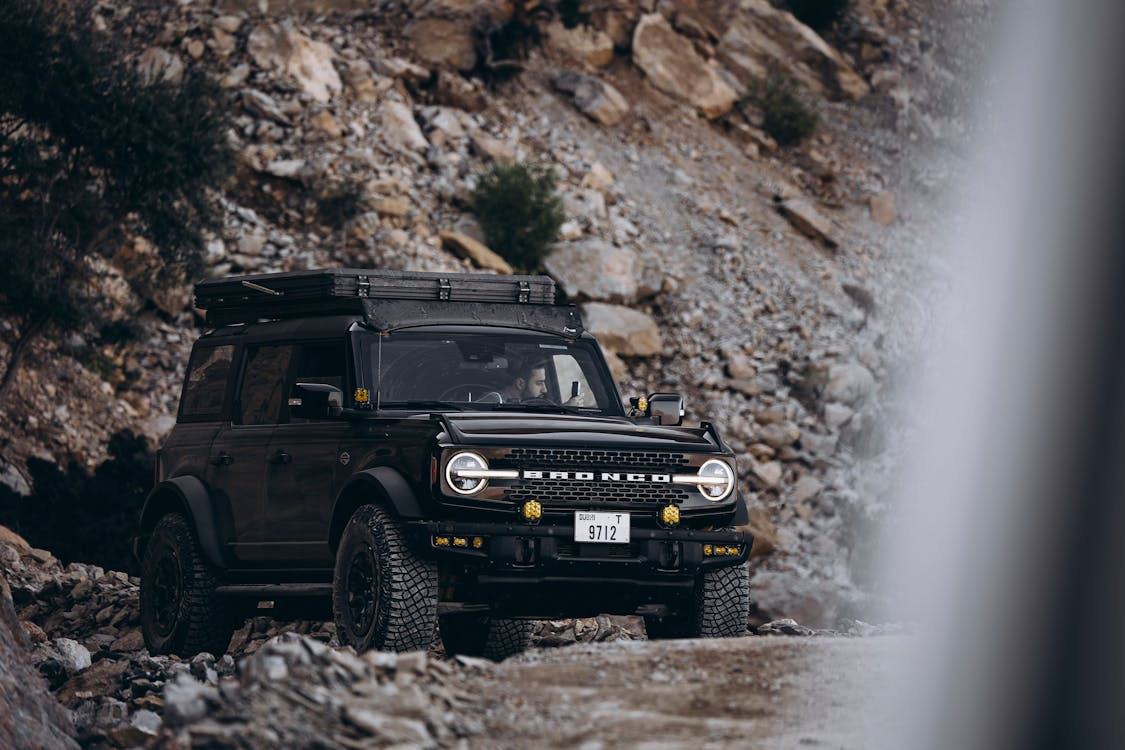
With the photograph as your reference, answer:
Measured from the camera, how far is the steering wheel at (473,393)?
9.59 meters

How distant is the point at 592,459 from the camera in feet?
28.0


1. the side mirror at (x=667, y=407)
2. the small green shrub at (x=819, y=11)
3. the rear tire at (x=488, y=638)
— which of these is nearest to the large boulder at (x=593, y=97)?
the small green shrub at (x=819, y=11)

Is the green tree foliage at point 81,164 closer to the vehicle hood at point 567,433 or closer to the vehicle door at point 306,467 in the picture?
the vehicle door at point 306,467

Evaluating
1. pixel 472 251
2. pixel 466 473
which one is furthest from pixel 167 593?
pixel 472 251

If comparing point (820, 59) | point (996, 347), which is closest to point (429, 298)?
point (996, 347)

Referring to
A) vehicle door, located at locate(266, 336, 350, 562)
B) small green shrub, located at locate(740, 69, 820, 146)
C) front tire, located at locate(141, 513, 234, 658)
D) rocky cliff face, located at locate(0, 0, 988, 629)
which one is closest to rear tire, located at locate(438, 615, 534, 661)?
front tire, located at locate(141, 513, 234, 658)

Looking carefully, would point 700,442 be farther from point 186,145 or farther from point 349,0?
point 349,0

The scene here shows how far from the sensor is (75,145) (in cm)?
2547

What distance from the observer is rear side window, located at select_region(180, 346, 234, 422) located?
11.0 m

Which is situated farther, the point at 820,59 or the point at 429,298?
the point at 820,59

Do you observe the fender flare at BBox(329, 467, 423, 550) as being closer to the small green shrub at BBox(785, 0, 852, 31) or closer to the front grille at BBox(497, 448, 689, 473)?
the front grille at BBox(497, 448, 689, 473)

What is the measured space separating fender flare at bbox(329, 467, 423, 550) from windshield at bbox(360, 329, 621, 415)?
622mm

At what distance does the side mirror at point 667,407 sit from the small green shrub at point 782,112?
2920 cm

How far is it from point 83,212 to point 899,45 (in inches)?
972
